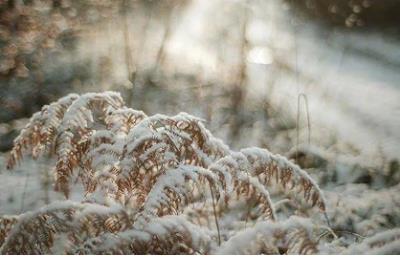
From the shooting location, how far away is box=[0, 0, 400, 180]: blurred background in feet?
6.33

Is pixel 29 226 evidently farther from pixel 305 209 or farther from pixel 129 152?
pixel 305 209

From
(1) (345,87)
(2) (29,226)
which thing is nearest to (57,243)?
(2) (29,226)

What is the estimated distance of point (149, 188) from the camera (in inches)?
71.1

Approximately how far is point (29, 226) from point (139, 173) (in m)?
0.38

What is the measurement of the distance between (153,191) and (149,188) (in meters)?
0.07

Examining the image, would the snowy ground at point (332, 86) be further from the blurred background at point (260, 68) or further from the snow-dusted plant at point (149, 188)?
the snow-dusted plant at point (149, 188)

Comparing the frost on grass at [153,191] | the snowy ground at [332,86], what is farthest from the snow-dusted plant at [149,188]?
the snowy ground at [332,86]

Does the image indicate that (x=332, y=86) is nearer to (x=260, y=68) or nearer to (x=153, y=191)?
(x=260, y=68)

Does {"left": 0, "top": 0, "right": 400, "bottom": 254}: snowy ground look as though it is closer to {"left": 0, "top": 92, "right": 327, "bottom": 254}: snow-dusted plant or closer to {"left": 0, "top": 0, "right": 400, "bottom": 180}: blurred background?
{"left": 0, "top": 0, "right": 400, "bottom": 180}: blurred background

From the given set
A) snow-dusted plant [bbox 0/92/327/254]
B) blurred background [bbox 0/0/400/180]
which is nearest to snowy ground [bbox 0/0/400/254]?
blurred background [bbox 0/0/400/180]

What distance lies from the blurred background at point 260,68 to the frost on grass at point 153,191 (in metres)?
0.09

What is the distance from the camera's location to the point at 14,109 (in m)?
1.91

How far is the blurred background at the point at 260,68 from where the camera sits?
1.93 meters

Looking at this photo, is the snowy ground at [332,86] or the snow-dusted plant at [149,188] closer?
the snow-dusted plant at [149,188]
